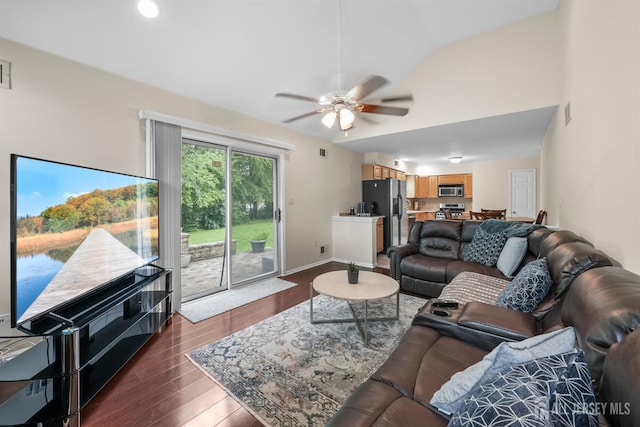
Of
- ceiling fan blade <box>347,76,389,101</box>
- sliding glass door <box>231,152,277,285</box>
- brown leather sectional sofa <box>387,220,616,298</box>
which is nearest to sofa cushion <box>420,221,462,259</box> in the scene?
brown leather sectional sofa <box>387,220,616,298</box>

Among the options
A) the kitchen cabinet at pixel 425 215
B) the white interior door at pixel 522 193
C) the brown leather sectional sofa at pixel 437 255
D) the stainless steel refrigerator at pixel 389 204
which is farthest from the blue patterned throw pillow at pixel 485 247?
the kitchen cabinet at pixel 425 215

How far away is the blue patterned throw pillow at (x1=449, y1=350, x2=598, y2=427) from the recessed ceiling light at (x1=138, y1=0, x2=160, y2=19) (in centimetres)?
331

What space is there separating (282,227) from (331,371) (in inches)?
107

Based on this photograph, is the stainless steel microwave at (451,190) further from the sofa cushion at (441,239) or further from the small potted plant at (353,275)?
the small potted plant at (353,275)

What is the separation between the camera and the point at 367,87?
7.96 ft

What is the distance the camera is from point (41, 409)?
1.39 m

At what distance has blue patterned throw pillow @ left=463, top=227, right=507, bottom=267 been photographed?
3.10m

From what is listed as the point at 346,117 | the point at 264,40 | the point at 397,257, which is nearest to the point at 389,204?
the point at 397,257

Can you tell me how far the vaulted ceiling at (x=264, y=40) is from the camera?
2.19 m

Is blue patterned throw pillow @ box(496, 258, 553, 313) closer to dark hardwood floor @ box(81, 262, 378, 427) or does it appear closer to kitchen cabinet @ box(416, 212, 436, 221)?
dark hardwood floor @ box(81, 262, 378, 427)

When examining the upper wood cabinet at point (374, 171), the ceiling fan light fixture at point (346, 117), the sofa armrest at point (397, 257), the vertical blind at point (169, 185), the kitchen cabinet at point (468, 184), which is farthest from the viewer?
the kitchen cabinet at point (468, 184)

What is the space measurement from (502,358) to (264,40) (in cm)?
334

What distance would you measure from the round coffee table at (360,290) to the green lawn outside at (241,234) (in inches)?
66.1

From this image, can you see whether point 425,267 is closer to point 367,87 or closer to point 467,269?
point 467,269
